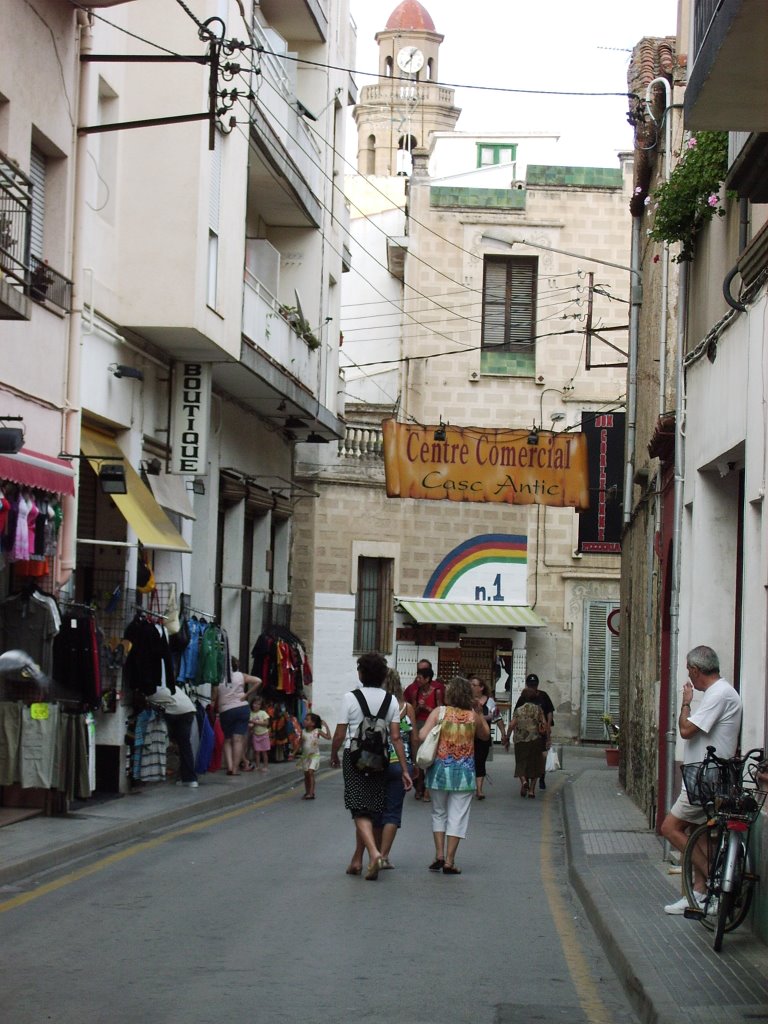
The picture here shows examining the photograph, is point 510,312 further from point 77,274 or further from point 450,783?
point 450,783

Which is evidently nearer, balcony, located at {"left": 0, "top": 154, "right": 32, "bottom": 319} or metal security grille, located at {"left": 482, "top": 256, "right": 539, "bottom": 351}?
balcony, located at {"left": 0, "top": 154, "right": 32, "bottom": 319}

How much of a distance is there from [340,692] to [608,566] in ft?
23.2

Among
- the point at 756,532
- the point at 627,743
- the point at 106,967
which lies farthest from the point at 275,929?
the point at 627,743

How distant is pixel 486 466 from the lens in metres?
27.6

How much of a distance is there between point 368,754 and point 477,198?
28.4 meters

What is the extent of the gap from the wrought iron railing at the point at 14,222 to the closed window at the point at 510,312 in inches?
981

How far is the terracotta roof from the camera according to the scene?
390 feet

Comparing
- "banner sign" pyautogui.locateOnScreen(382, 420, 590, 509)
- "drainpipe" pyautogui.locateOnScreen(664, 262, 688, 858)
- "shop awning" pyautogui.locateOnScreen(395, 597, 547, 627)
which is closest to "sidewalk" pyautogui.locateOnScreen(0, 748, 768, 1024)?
"drainpipe" pyautogui.locateOnScreen(664, 262, 688, 858)

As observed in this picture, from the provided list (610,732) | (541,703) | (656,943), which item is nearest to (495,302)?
(610,732)

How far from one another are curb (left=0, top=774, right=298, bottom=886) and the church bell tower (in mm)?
91353

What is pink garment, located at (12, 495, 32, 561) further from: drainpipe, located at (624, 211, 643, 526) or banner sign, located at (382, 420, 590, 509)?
banner sign, located at (382, 420, 590, 509)

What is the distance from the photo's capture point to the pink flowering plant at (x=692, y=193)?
14141mm

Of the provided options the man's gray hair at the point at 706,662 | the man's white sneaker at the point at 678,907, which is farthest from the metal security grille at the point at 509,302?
the man's white sneaker at the point at 678,907

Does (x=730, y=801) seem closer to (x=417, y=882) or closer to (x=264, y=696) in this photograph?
(x=417, y=882)
